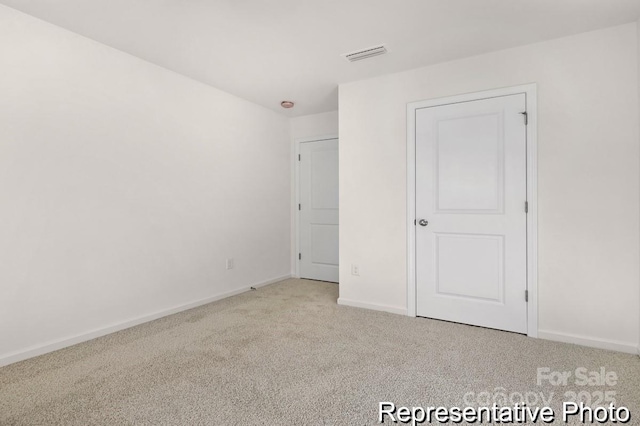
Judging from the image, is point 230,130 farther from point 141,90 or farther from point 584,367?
point 584,367

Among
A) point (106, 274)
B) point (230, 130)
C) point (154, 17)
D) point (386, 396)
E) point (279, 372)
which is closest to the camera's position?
point (386, 396)

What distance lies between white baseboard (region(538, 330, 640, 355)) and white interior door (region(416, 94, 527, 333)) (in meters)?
0.17

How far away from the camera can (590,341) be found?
99.3 inches

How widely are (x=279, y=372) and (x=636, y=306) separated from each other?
252 centimetres

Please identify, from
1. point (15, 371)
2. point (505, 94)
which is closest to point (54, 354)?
point (15, 371)

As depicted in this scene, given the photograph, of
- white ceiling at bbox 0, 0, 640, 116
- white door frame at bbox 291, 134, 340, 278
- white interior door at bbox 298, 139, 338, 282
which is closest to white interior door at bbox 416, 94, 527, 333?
white ceiling at bbox 0, 0, 640, 116

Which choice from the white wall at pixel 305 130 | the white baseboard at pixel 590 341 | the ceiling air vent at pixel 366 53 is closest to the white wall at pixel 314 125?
the white wall at pixel 305 130

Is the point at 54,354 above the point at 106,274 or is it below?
below

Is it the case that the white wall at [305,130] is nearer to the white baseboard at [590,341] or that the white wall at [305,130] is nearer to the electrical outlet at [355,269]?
the electrical outlet at [355,269]

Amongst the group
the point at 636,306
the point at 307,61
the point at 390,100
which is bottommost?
the point at 636,306

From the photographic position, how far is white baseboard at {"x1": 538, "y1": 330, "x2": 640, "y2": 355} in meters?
2.41

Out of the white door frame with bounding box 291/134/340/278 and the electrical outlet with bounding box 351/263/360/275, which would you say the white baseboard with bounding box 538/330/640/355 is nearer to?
the electrical outlet with bounding box 351/263/360/275

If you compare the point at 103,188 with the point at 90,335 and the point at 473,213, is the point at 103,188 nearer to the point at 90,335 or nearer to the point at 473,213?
the point at 90,335

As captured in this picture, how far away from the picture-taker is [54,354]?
2410mm
